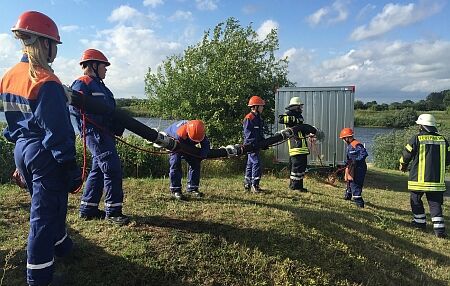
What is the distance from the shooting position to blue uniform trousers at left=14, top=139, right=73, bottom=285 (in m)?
3.90

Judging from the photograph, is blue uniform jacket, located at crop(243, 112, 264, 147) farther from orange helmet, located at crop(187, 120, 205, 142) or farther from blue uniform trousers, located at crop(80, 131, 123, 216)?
blue uniform trousers, located at crop(80, 131, 123, 216)

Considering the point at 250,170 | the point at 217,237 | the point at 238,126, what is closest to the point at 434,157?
the point at 250,170

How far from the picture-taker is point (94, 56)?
5461mm

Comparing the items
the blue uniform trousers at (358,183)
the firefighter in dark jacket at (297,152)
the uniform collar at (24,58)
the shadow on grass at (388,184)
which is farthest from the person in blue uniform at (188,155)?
the shadow on grass at (388,184)

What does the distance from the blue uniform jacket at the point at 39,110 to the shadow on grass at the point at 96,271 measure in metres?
1.51

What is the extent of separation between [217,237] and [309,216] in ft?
6.46

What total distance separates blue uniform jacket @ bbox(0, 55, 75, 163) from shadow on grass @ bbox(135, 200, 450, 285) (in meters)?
2.19

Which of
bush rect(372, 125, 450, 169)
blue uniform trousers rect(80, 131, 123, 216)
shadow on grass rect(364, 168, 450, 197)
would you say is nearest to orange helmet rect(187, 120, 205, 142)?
blue uniform trousers rect(80, 131, 123, 216)

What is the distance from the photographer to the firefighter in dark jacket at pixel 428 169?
781cm

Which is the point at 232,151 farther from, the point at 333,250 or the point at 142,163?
the point at 142,163

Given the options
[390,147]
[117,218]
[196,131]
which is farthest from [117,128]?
[390,147]

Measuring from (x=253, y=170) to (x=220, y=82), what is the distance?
19.6 feet

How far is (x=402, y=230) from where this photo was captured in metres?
7.60

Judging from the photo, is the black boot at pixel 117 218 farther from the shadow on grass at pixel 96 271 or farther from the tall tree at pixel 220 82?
the tall tree at pixel 220 82
